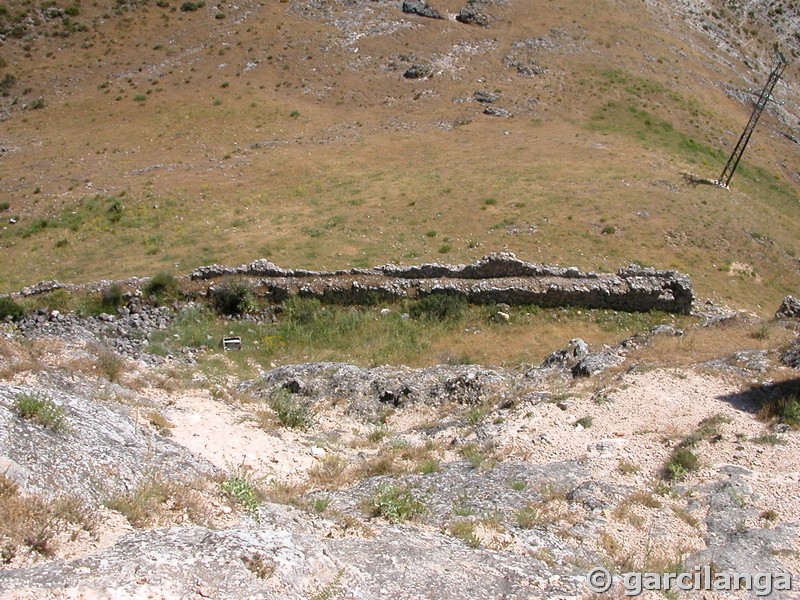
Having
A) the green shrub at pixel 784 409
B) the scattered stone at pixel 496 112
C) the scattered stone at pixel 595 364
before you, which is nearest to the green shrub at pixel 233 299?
the scattered stone at pixel 595 364

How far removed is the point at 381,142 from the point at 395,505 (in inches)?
1293

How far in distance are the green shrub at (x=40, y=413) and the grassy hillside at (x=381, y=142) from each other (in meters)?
15.5

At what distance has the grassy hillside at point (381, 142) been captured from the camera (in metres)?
26.9

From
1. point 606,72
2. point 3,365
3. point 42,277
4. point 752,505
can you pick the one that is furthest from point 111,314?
point 606,72

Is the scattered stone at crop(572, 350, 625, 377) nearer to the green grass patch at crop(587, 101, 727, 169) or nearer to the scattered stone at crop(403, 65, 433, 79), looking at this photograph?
the green grass patch at crop(587, 101, 727, 169)

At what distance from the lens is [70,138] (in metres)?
38.7

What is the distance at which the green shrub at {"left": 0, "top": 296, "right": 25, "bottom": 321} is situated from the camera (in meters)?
19.1

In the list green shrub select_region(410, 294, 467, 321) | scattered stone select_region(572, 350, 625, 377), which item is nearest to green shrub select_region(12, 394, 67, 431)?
scattered stone select_region(572, 350, 625, 377)

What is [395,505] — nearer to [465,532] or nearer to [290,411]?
[465,532]

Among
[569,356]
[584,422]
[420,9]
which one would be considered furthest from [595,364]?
[420,9]

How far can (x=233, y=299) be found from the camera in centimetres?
2062

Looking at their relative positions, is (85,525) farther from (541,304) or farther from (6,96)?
(6,96)

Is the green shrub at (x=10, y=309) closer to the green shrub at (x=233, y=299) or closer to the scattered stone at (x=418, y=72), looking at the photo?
the green shrub at (x=233, y=299)

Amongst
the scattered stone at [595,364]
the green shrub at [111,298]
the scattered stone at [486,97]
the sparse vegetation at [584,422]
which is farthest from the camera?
the scattered stone at [486,97]
